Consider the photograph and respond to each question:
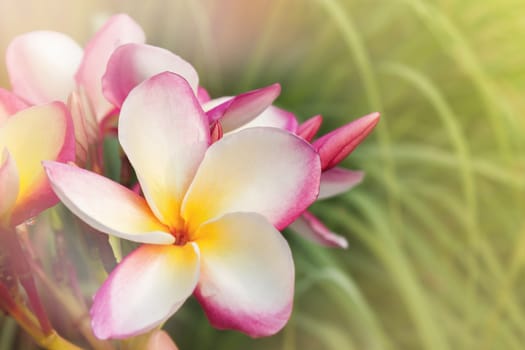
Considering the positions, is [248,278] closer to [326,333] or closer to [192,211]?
[192,211]

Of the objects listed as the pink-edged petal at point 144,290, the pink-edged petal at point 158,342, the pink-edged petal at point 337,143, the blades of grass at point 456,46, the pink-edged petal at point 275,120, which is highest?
the pink-edged petal at point 337,143

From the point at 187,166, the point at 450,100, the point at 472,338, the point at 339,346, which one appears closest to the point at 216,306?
the point at 187,166

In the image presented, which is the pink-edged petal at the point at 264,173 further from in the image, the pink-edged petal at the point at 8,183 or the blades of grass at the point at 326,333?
the blades of grass at the point at 326,333

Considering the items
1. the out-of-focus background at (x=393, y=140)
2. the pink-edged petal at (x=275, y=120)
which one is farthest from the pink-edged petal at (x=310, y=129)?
the out-of-focus background at (x=393, y=140)

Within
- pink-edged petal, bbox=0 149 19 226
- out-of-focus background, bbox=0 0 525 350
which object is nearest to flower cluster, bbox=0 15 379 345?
pink-edged petal, bbox=0 149 19 226

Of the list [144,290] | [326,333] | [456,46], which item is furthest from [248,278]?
[456,46]

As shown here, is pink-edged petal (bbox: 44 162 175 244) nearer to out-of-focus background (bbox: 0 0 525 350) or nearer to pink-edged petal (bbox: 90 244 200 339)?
pink-edged petal (bbox: 90 244 200 339)

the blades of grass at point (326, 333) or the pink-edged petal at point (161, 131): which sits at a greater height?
the pink-edged petal at point (161, 131)
